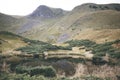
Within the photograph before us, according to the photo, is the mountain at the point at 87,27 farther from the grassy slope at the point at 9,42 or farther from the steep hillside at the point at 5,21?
the grassy slope at the point at 9,42

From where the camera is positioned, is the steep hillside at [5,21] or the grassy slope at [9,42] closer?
the grassy slope at [9,42]

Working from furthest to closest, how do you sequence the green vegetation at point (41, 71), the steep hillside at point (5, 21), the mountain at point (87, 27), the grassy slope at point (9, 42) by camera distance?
the steep hillside at point (5, 21)
the mountain at point (87, 27)
the grassy slope at point (9, 42)
the green vegetation at point (41, 71)

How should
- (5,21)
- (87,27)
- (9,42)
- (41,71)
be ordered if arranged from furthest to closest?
(5,21) → (87,27) → (9,42) → (41,71)

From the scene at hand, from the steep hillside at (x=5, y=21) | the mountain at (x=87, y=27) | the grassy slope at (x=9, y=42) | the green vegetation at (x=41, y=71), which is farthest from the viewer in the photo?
the steep hillside at (x=5, y=21)

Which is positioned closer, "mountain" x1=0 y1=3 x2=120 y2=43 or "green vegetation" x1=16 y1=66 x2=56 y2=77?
"green vegetation" x1=16 y1=66 x2=56 y2=77

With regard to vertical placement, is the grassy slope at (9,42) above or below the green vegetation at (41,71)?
above

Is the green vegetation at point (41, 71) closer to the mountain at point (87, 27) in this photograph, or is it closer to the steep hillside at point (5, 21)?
the mountain at point (87, 27)

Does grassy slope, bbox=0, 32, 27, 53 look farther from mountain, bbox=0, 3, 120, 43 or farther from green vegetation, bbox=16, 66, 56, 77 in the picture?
mountain, bbox=0, 3, 120, 43

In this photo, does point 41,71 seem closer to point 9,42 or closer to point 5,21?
point 9,42

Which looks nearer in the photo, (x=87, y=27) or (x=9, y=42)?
(x=9, y=42)

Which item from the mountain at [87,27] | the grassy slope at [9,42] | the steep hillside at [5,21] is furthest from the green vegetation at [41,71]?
the steep hillside at [5,21]

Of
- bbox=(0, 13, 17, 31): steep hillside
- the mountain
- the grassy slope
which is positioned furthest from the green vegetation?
bbox=(0, 13, 17, 31): steep hillside

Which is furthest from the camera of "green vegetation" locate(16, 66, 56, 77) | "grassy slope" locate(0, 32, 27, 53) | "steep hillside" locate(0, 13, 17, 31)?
"steep hillside" locate(0, 13, 17, 31)

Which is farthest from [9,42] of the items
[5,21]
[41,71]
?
[5,21]
